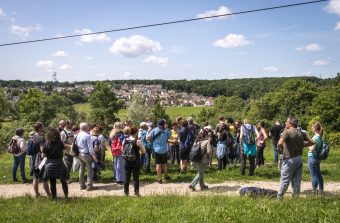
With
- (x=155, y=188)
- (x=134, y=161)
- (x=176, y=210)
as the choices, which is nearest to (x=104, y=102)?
(x=155, y=188)

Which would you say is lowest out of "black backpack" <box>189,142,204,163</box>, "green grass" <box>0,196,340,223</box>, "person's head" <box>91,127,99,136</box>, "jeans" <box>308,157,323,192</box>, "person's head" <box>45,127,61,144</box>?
"green grass" <box>0,196,340,223</box>

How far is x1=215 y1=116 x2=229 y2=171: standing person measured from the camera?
1396 centimetres

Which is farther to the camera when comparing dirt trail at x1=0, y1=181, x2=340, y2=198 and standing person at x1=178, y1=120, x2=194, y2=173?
standing person at x1=178, y1=120, x2=194, y2=173

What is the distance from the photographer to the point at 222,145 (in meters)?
14.1

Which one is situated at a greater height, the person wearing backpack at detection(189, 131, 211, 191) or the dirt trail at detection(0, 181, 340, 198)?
the person wearing backpack at detection(189, 131, 211, 191)

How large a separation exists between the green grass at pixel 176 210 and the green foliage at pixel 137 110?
210 ft

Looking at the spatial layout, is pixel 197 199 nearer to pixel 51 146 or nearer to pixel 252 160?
pixel 51 146

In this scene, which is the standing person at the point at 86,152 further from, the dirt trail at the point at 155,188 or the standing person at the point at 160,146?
the standing person at the point at 160,146

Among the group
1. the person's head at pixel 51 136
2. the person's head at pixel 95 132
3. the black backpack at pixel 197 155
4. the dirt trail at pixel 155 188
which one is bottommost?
the dirt trail at pixel 155 188

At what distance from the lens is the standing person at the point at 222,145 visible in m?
14.0

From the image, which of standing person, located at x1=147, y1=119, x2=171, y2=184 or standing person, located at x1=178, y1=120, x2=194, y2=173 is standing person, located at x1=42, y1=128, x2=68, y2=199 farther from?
standing person, located at x1=178, y1=120, x2=194, y2=173

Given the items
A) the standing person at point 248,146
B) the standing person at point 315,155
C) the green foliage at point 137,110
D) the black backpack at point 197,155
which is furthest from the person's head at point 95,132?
the green foliage at point 137,110

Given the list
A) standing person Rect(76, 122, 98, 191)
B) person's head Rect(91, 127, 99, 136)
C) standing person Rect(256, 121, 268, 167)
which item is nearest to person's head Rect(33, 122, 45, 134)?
standing person Rect(76, 122, 98, 191)

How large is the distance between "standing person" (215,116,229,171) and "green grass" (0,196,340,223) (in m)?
5.40
